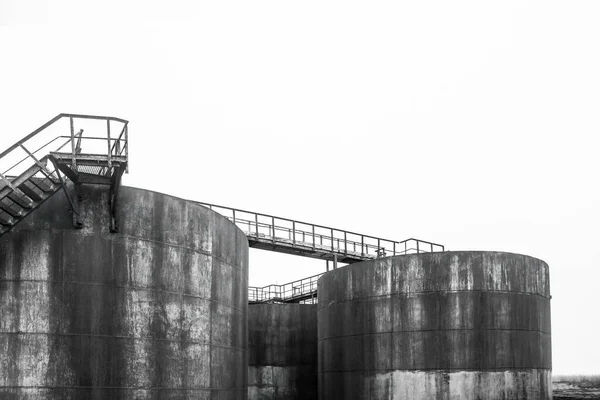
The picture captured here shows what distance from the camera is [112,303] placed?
1650cm

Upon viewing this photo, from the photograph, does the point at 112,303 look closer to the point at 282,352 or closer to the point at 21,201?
the point at 21,201

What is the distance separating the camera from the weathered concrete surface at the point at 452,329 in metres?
23.3

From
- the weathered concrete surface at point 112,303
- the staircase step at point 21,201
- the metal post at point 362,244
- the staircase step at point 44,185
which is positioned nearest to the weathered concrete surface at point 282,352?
the metal post at point 362,244

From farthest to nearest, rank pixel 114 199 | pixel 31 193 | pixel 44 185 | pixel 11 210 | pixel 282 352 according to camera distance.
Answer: pixel 282 352 < pixel 114 199 < pixel 44 185 < pixel 31 193 < pixel 11 210

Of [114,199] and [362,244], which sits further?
[362,244]

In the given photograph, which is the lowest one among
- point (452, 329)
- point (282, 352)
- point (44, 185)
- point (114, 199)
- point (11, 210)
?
point (282, 352)

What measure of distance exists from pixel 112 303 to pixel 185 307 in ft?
6.88

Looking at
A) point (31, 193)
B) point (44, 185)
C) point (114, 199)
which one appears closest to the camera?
point (31, 193)

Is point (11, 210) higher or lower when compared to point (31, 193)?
lower

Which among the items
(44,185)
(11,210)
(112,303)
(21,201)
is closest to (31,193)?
(21,201)

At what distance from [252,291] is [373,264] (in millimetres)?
19318

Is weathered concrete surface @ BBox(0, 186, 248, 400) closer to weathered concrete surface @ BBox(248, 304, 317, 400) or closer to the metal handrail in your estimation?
the metal handrail

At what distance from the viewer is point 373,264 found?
25.4 meters

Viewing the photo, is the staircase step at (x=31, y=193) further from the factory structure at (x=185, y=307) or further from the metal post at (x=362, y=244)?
the metal post at (x=362, y=244)
